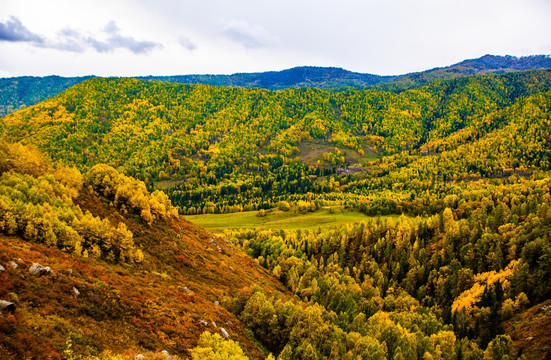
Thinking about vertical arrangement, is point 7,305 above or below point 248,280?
above

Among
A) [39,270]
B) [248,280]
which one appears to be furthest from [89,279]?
[248,280]

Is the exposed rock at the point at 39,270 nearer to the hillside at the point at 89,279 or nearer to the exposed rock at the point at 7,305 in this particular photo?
the hillside at the point at 89,279

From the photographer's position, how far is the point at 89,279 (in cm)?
5231

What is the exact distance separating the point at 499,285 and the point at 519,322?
2396 cm

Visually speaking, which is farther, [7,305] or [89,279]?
[89,279]

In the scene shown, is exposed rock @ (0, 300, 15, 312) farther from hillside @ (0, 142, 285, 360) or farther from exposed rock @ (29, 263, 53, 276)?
exposed rock @ (29, 263, 53, 276)

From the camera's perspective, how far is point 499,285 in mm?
130000

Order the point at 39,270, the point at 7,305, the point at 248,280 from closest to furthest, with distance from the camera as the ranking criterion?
the point at 7,305 → the point at 39,270 → the point at 248,280

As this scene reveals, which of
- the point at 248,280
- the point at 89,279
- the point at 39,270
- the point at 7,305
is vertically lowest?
the point at 248,280

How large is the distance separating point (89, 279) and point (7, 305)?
16598 mm

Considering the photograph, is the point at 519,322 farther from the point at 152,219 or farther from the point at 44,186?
the point at 44,186

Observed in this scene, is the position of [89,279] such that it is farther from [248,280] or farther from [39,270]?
[248,280]

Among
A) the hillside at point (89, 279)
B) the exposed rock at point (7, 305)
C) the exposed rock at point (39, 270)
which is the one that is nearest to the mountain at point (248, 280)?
the exposed rock at point (7, 305)

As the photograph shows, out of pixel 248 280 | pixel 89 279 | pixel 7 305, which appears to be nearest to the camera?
pixel 7 305
